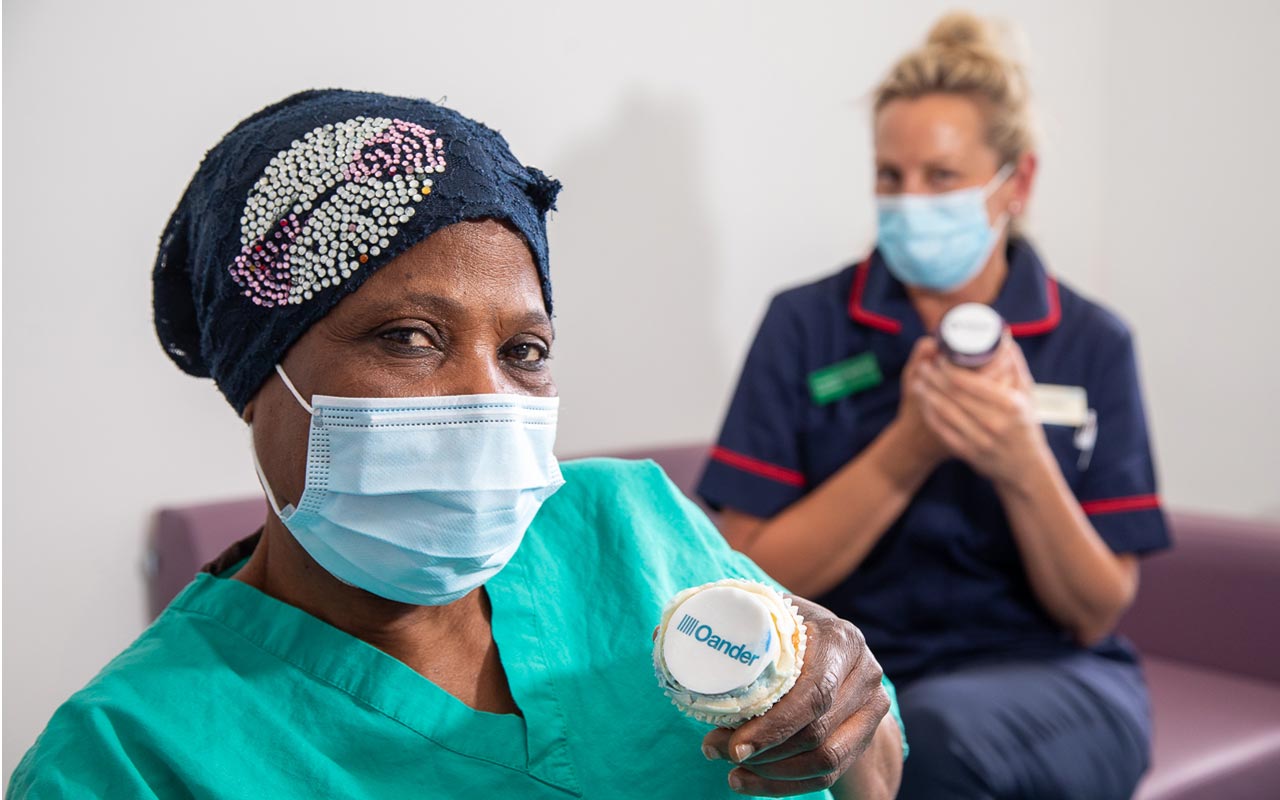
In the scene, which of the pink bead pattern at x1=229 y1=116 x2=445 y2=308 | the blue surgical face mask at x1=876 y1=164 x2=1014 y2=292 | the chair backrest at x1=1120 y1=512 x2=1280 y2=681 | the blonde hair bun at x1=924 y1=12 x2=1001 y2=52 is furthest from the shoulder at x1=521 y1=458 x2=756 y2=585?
the chair backrest at x1=1120 y1=512 x2=1280 y2=681

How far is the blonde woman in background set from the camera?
178cm

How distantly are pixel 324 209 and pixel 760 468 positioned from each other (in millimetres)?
1102

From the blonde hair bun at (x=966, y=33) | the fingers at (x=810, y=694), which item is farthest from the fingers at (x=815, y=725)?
the blonde hair bun at (x=966, y=33)

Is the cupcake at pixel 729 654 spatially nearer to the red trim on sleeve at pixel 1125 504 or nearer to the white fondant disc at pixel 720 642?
the white fondant disc at pixel 720 642

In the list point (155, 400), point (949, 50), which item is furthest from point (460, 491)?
point (949, 50)

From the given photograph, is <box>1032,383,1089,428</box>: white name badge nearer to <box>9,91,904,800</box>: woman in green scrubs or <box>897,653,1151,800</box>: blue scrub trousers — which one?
<box>897,653,1151,800</box>: blue scrub trousers

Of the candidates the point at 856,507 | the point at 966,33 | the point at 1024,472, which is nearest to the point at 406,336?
the point at 856,507

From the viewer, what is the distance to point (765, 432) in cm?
195

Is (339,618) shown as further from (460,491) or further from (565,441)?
(565,441)

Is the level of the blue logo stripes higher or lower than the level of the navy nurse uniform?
higher

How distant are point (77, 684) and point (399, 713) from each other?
0.91 m

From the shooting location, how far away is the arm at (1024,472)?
176 centimetres

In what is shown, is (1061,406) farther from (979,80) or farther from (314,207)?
(314,207)

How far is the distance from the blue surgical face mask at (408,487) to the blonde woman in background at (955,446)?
37.0 inches
